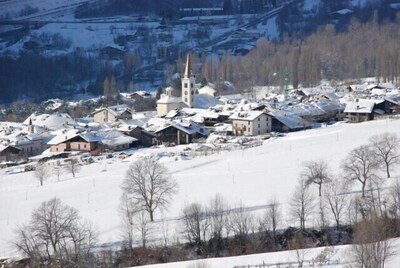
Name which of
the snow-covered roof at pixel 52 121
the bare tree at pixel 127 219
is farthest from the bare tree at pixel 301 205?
the snow-covered roof at pixel 52 121

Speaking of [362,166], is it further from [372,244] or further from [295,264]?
[372,244]

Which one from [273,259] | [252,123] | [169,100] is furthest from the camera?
[169,100]

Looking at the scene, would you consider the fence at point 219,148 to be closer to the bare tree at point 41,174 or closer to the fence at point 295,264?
the bare tree at point 41,174

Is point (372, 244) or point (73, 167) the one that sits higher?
point (73, 167)

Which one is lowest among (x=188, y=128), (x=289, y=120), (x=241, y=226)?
(x=241, y=226)

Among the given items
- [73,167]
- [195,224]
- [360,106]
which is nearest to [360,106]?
[360,106]

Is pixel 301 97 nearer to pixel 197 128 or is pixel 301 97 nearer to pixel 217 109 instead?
pixel 217 109

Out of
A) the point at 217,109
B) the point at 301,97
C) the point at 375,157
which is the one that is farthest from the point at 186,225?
the point at 301,97

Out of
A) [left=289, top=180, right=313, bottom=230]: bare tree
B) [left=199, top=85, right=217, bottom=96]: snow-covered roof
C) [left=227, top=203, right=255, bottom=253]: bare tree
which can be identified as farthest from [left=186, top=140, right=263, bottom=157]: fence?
[left=199, top=85, right=217, bottom=96]: snow-covered roof
